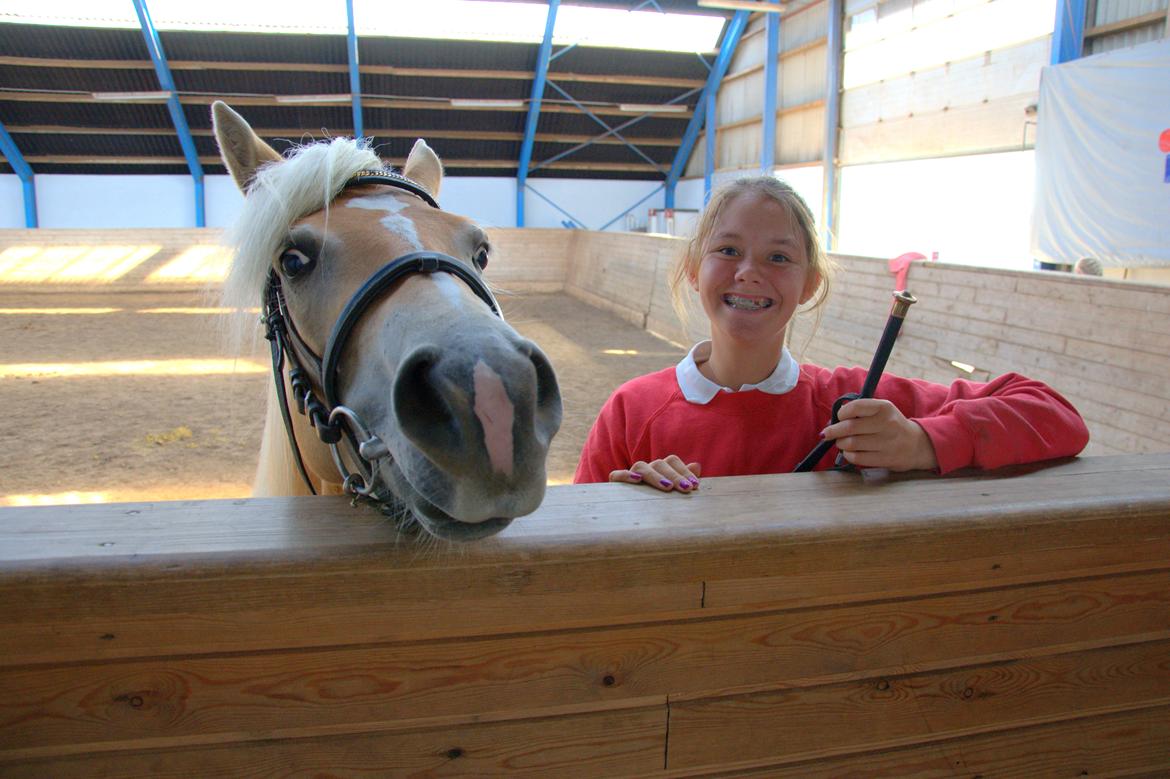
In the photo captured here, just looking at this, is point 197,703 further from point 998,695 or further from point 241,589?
point 998,695

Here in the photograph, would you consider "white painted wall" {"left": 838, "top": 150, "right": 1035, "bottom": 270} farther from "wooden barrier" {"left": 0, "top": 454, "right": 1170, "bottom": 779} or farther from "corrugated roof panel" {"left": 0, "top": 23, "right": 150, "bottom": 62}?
"corrugated roof panel" {"left": 0, "top": 23, "right": 150, "bottom": 62}

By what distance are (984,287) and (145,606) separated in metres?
6.07

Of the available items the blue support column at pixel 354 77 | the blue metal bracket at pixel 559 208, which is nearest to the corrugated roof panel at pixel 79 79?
the blue support column at pixel 354 77

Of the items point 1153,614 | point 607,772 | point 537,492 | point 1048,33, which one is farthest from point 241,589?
point 1048,33

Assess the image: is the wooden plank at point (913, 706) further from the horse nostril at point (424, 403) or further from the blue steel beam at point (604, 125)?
the blue steel beam at point (604, 125)

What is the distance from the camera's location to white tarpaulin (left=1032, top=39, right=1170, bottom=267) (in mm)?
7301

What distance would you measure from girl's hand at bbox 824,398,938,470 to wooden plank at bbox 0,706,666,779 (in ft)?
1.97

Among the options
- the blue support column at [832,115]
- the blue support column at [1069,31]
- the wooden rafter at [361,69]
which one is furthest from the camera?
the wooden rafter at [361,69]

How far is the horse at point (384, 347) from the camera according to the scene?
996mm

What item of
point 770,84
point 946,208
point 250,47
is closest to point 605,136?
point 770,84

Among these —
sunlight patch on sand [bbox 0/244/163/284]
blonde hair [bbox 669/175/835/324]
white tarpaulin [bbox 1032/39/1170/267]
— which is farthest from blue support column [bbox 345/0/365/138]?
blonde hair [bbox 669/175/835/324]

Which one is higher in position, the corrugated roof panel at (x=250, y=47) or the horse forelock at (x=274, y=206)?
the corrugated roof panel at (x=250, y=47)

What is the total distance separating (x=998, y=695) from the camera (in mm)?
1271

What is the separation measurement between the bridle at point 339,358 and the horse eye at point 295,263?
7 cm
